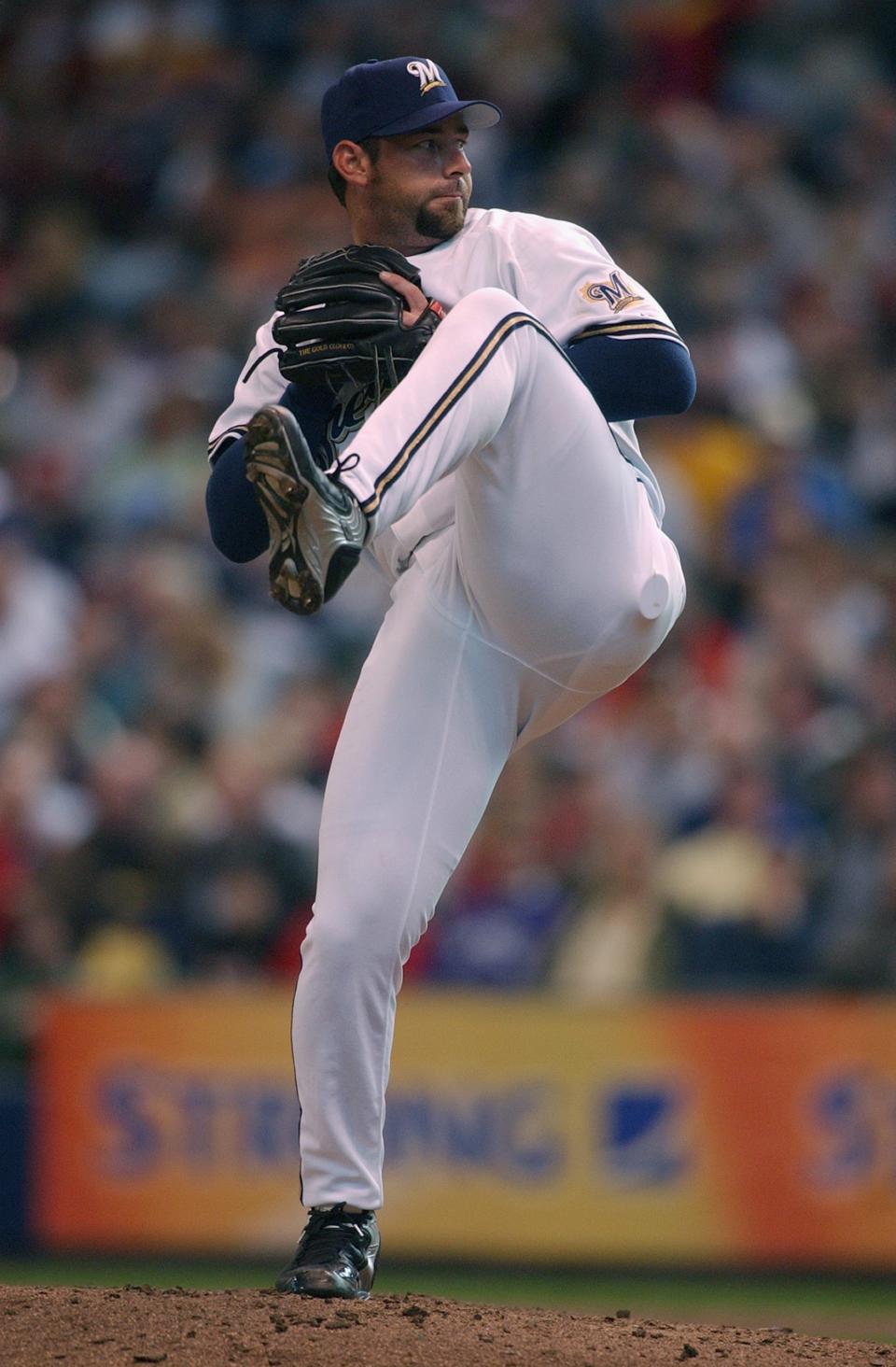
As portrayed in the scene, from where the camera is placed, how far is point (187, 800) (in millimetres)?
7258

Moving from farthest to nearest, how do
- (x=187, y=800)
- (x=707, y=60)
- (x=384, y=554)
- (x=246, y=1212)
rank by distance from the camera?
(x=707, y=60) → (x=187, y=800) → (x=246, y=1212) → (x=384, y=554)

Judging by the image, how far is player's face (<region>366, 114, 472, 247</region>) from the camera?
3566mm

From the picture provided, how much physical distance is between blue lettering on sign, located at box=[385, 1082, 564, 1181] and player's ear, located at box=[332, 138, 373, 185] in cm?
371

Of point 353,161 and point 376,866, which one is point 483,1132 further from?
point 353,161

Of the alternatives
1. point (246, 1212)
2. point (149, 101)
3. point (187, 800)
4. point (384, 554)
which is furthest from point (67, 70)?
point (384, 554)

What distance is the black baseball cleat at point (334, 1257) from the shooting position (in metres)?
3.35

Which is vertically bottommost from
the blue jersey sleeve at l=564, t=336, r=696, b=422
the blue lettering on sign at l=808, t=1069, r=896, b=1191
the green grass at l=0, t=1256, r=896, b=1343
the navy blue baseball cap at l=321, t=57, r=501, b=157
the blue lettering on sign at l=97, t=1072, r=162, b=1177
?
the green grass at l=0, t=1256, r=896, b=1343

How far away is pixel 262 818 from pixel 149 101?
15.8ft

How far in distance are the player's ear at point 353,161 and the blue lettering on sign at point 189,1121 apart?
3.73 m

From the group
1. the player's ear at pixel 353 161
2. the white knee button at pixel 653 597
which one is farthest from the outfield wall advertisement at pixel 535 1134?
the player's ear at pixel 353 161

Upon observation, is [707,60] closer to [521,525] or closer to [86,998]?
[86,998]

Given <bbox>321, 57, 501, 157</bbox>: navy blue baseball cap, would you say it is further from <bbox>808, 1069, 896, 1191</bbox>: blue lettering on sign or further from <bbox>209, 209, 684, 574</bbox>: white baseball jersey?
<bbox>808, 1069, 896, 1191</bbox>: blue lettering on sign

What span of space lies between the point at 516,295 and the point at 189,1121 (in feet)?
12.8

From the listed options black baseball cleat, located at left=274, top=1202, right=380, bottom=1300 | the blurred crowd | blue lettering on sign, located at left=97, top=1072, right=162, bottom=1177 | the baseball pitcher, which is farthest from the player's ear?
blue lettering on sign, located at left=97, top=1072, right=162, bottom=1177
